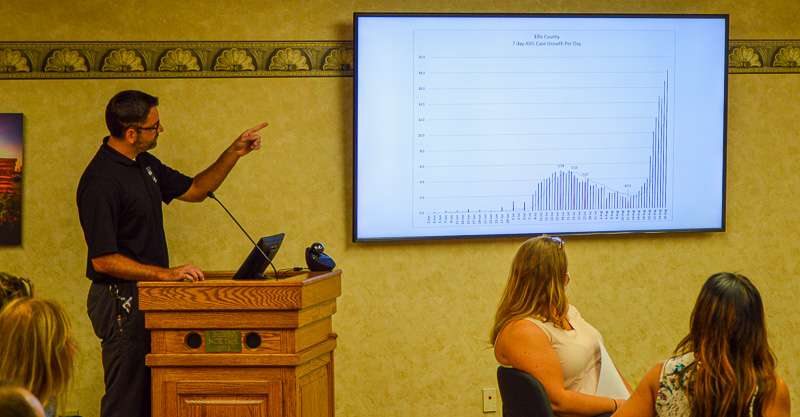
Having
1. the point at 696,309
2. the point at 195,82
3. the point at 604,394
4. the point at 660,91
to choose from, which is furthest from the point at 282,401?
the point at 660,91

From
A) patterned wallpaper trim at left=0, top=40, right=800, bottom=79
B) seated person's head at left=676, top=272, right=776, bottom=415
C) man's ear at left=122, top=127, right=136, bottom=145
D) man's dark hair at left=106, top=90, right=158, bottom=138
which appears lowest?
seated person's head at left=676, top=272, right=776, bottom=415

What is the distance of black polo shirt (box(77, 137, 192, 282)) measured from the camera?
372 cm

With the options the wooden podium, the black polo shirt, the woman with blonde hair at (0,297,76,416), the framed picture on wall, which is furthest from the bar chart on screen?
the woman with blonde hair at (0,297,76,416)

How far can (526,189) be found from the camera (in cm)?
483

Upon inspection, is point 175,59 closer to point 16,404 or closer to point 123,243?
point 123,243

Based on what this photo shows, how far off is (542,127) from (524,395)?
7.06 ft

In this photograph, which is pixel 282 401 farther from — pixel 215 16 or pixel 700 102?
pixel 700 102

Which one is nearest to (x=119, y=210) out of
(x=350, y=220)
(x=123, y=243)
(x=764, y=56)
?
(x=123, y=243)

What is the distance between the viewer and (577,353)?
321 centimetres

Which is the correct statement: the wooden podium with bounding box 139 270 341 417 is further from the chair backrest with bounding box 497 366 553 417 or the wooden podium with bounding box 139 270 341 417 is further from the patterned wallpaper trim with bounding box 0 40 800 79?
the patterned wallpaper trim with bounding box 0 40 800 79

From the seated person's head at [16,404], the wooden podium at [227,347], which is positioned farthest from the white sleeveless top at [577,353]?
the seated person's head at [16,404]

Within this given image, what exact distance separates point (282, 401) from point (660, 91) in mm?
2557

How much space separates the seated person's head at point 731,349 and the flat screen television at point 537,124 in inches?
93.1

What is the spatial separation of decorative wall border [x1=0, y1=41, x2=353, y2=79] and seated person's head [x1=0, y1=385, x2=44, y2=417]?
10.8 feet
